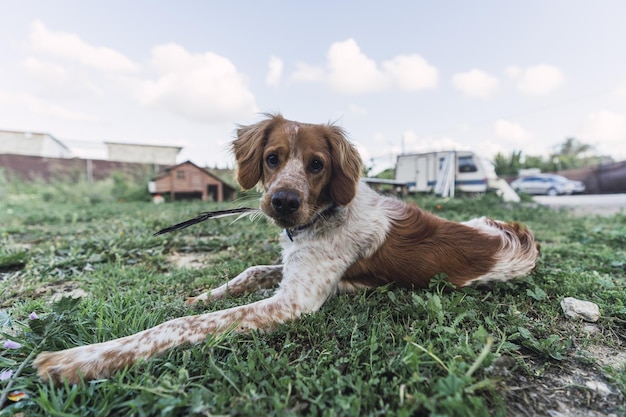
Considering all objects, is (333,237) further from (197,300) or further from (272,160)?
(197,300)

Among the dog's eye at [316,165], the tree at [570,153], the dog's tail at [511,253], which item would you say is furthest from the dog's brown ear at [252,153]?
the tree at [570,153]

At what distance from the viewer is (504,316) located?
1.72 meters

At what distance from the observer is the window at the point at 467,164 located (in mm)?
12305

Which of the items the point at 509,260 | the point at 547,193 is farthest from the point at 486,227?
the point at 547,193

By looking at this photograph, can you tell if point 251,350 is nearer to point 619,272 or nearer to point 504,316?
point 504,316

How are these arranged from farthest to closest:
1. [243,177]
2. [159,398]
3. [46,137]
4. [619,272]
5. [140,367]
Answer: [46,137] → [619,272] → [243,177] → [140,367] → [159,398]

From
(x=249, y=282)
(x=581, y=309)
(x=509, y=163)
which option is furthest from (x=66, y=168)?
(x=509, y=163)

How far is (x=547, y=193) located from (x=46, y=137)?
31.6m

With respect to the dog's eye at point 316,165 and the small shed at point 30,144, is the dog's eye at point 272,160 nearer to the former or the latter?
the dog's eye at point 316,165

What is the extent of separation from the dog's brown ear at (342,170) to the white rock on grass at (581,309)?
148cm

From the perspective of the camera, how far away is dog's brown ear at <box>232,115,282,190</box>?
2.38 meters

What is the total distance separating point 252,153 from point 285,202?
0.69m

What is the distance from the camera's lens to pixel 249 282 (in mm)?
2285

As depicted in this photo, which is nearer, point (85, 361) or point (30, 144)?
point (85, 361)
